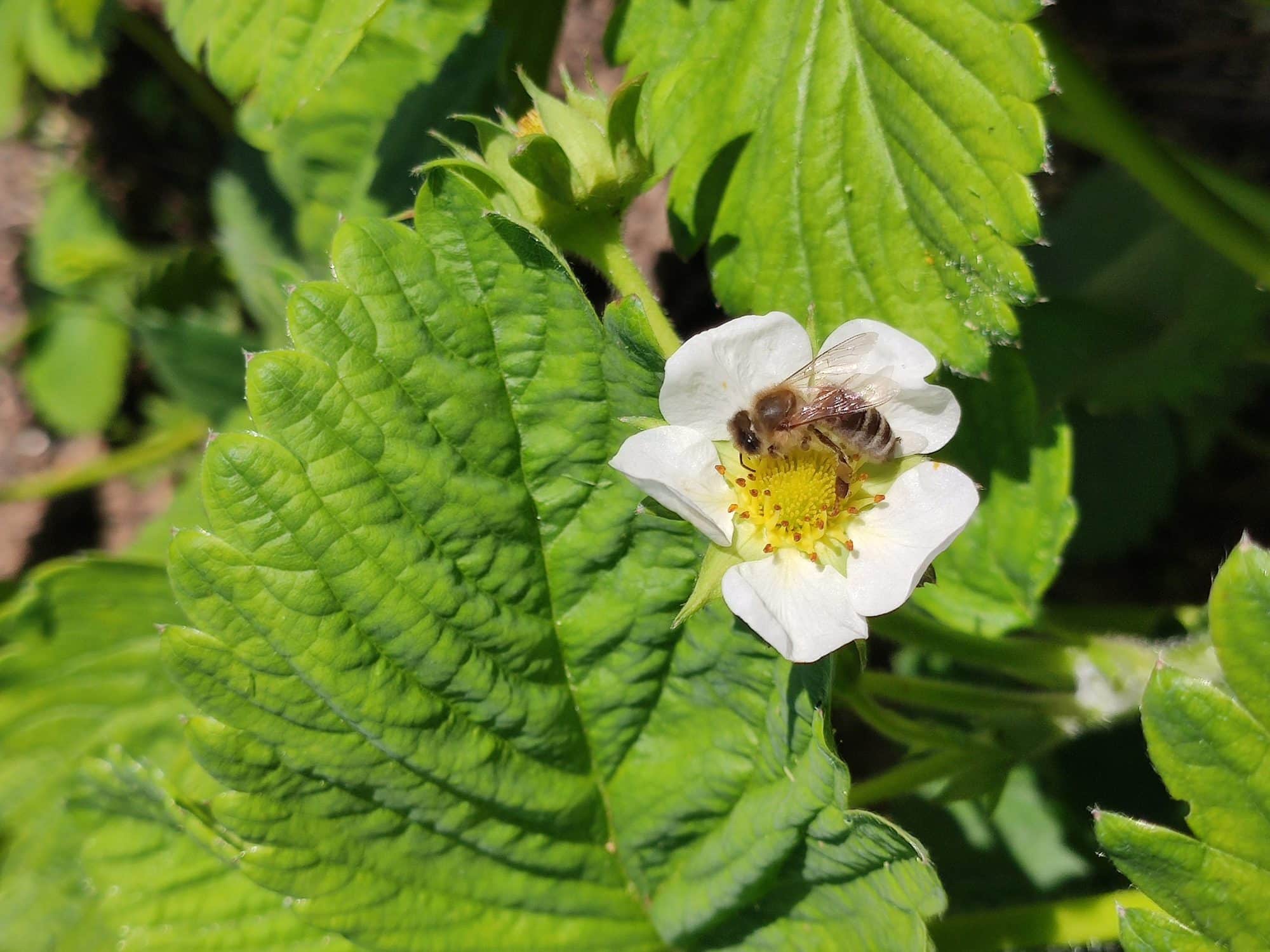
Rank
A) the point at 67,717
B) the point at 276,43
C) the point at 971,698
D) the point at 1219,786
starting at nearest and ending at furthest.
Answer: the point at 1219,786, the point at 276,43, the point at 971,698, the point at 67,717

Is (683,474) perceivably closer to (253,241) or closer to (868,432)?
(868,432)

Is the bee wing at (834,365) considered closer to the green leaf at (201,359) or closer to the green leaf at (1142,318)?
the green leaf at (1142,318)

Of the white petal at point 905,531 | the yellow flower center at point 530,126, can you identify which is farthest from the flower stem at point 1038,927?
the yellow flower center at point 530,126

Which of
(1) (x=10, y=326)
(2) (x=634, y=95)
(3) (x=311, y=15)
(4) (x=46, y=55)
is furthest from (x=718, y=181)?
(1) (x=10, y=326)

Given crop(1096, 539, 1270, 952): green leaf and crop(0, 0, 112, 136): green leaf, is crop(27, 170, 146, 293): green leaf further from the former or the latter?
crop(1096, 539, 1270, 952): green leaf

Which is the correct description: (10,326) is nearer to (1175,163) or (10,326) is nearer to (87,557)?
(87,557)

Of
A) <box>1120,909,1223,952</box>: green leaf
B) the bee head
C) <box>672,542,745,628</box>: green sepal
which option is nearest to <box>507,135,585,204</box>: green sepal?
the bee head

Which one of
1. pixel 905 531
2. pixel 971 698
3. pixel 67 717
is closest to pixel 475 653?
pixel 905 531
